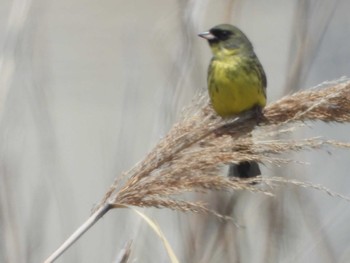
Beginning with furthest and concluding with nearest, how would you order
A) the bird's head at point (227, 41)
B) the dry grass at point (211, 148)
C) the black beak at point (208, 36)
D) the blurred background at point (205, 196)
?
1. the bird's head at point (227, 41)
2. the black beak at point (208, 36)
3. the blurred background at point (205, 196)
4. the dry grass at point (211, 148)

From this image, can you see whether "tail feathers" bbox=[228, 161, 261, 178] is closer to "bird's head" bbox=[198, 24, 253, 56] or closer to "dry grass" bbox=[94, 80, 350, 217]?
"dry grass" bbox=[94, 80, 350, 217]

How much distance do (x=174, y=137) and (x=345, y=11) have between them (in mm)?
936

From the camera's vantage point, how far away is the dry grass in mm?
1929

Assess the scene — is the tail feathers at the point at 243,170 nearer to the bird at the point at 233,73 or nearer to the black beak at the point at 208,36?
the bird at the point at 233,73

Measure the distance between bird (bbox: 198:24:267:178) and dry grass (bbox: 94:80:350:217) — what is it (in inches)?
20.3

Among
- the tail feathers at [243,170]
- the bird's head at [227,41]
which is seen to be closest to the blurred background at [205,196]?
the tail feathers at [243,170]

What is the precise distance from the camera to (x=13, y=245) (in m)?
2.37

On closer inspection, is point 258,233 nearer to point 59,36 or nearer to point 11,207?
point 11,207

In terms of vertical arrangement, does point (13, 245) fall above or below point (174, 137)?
below

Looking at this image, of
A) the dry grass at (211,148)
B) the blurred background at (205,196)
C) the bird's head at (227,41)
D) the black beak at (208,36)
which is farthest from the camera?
the bird's head at (227,41)

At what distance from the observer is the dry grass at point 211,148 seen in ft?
6.33

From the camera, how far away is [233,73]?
291 centimetres

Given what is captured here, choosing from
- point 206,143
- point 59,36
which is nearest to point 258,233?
point 206,143

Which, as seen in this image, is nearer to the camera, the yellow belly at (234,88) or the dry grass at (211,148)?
the dry grass at (211,148)
